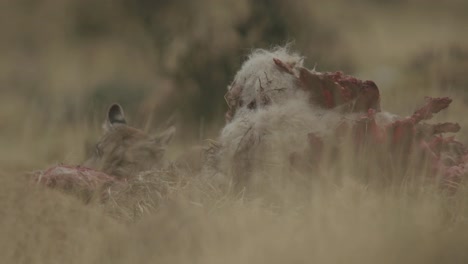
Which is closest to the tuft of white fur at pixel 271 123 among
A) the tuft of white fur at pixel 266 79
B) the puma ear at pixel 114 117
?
the tuft of white fur at pixel 266 79

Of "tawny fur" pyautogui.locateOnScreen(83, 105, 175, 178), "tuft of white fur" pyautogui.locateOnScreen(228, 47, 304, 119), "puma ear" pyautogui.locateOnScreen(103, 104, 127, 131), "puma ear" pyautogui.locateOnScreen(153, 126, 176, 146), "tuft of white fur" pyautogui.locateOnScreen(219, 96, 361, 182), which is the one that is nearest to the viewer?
"tuft of white fur" pyautogui.locateOnScreen(219, 96, 361, 182)

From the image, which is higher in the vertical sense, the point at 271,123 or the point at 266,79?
the point at 266,79

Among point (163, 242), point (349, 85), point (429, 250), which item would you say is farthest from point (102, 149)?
point (429, 250)

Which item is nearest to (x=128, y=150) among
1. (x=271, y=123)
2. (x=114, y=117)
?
(x=114, y=117)

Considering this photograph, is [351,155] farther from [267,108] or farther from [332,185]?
[267,108]

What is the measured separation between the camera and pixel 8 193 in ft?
5.91

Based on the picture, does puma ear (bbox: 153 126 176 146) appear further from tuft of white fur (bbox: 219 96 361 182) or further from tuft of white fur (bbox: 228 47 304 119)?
tuft of white fur (bbox: 219 96 361 182)

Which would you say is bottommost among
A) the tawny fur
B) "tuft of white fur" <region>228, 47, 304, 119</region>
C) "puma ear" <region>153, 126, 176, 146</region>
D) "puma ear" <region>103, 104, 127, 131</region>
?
the tawny fur

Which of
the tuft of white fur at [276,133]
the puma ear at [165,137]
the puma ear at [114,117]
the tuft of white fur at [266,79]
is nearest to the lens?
the tuft of white fur at [276,133]

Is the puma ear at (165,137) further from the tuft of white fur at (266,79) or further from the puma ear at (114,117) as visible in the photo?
the tuft of white fur at (266,79)

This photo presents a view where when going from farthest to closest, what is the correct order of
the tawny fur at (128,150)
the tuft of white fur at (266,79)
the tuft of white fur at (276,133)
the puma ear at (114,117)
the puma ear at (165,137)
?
the puma ear at (114,117), the puma ear at (165,137), the tawny fur at (128,150), the tuft of white fur at (266,79), the tuft of white fur at (276,133)

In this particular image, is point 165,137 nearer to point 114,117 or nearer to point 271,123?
point 114,117

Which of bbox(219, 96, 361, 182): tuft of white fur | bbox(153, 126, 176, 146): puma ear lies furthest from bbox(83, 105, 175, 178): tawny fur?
bbox(219, 96, 361, 182): tuft of white fur

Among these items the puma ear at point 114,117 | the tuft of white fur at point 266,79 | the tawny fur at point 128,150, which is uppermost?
the tuft of white fur at point 266,79
